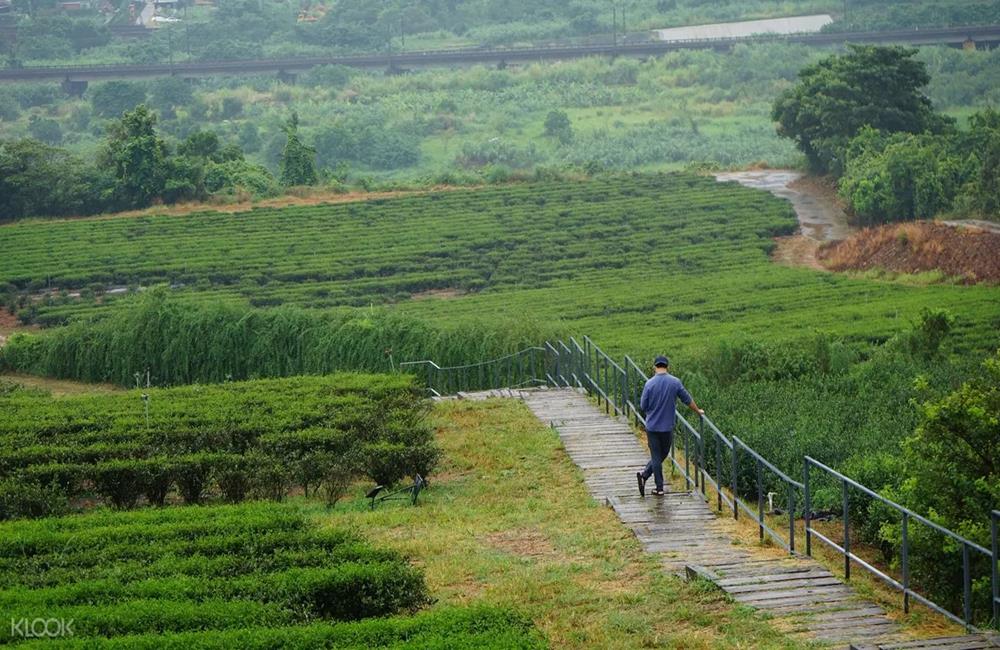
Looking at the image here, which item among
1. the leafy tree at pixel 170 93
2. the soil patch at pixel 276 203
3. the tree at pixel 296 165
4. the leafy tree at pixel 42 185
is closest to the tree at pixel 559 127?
the soil patch at pixel 276 203

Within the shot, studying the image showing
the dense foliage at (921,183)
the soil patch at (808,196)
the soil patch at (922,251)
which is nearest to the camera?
the soil patch at (922,251)

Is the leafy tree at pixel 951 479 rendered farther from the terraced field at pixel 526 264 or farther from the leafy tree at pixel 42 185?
the leafy tree at pixel 42 185

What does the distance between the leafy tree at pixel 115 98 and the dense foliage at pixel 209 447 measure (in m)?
84.5

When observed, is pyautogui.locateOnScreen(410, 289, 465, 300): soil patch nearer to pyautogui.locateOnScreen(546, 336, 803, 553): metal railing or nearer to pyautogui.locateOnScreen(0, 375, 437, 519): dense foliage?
pyautogui.locateOnScreen(546, 336, 803, 553): metal railing

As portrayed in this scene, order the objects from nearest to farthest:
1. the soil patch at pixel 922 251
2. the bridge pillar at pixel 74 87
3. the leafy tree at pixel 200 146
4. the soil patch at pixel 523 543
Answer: the soil patch at pixel 523 543
the soil patch at pixel 922 251
the leafy tree at pixel 200 146
the bridge pillar at pixel 74 87

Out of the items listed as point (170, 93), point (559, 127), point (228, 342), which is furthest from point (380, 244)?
point (170, 93)

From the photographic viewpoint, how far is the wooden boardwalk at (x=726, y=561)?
1191 cm

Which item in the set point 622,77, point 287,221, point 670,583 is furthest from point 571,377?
point 622,77

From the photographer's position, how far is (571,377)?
93.8 ft

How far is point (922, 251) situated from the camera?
48656 millimetres

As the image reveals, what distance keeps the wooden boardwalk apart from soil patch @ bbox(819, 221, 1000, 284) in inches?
1111

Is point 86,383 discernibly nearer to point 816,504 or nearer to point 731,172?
Result: point 816,504

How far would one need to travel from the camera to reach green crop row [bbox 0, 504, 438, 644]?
38.5 feet

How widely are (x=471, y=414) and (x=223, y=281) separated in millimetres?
28758
